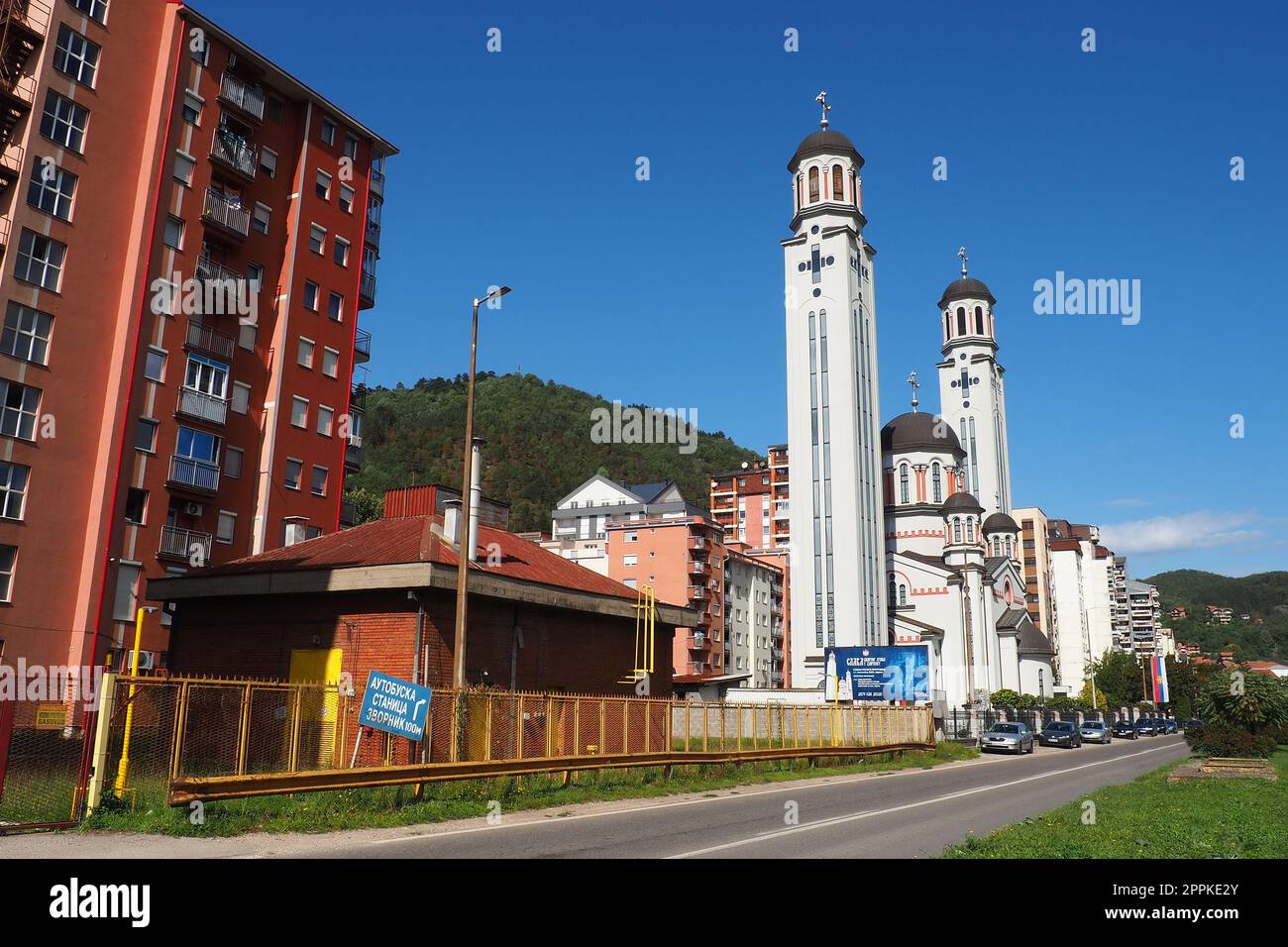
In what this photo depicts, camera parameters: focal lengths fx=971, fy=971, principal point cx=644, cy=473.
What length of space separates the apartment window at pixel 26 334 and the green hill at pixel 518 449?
75.8 metres

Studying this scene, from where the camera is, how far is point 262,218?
44406mm

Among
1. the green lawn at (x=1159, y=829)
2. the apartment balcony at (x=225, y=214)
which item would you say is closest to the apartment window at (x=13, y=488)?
the apartment balcony at (x=225, y=214)

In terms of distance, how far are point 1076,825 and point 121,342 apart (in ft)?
116

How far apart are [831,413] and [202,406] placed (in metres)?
48.7

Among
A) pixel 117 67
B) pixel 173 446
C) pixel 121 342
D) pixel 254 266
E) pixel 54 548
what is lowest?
pixel 54 548

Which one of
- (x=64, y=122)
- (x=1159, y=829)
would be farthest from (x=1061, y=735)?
(x=64, y=122)

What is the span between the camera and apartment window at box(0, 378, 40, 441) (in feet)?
105


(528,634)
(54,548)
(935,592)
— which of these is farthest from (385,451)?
(528,634)

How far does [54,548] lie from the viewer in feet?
108

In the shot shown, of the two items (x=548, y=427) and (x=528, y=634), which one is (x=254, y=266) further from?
(x=548, y=427)

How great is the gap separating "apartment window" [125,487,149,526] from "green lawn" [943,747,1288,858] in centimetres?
3292

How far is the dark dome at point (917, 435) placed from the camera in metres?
92.4

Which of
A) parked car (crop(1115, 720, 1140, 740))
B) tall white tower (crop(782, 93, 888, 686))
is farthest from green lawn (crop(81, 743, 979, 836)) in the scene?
parked car (crop(1115, 720, 1140, 740))

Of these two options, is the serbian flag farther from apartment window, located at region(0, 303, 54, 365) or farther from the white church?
apartment window, located at region(0, 303, 54, 365)
